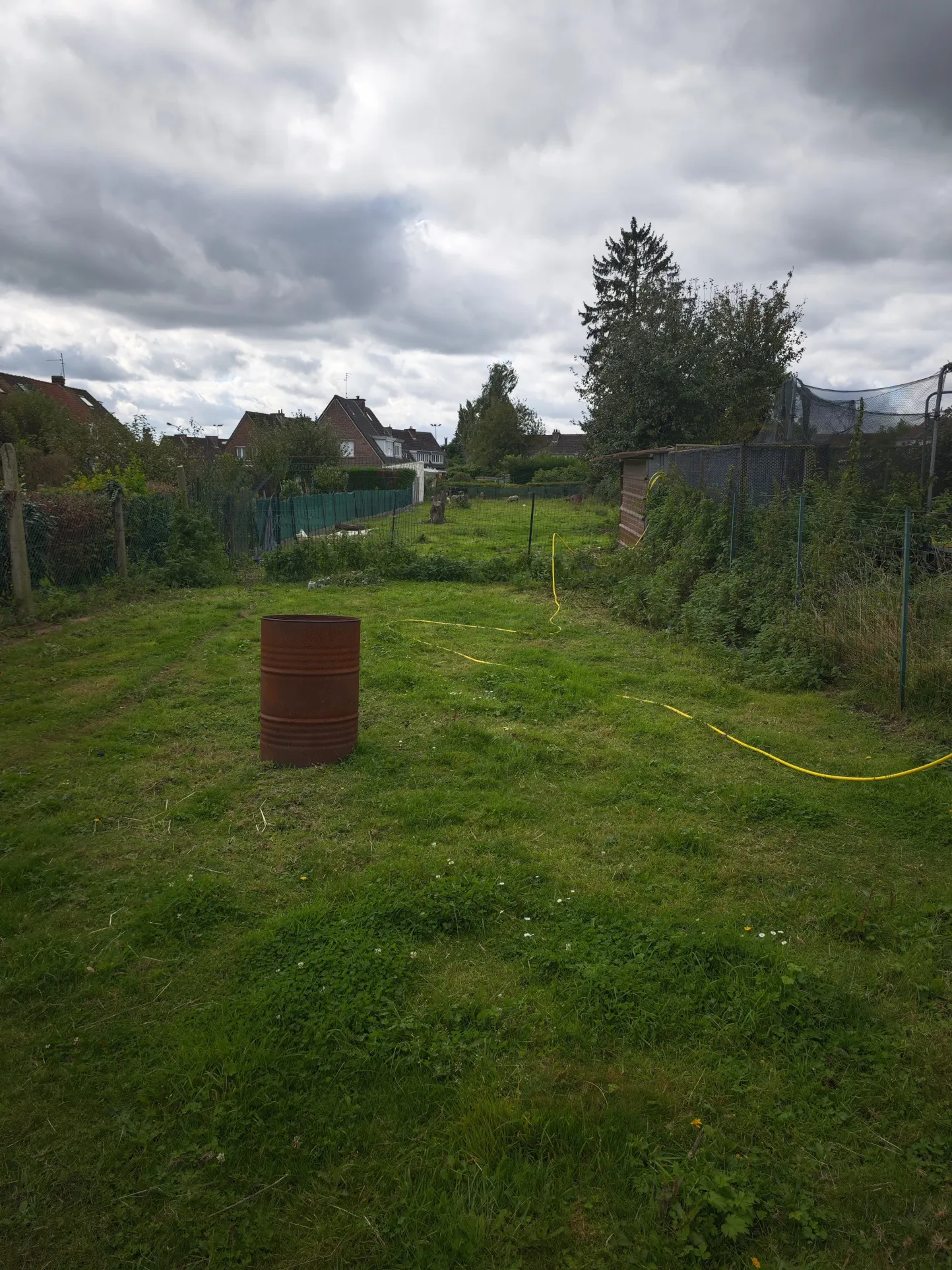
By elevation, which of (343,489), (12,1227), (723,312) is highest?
(723,312)

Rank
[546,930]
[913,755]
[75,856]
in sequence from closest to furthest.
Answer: [546,930] → [75,856] → [913,755]

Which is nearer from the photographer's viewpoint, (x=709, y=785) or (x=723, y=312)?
(x=709, y=785)

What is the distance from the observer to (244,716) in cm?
693

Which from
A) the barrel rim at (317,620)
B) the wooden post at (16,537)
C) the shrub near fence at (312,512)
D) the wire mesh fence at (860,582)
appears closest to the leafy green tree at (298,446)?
the shrub near fence at (312,512)

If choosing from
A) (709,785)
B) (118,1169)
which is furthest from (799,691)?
(118,1169)

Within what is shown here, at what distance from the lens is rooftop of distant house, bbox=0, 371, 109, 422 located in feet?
120

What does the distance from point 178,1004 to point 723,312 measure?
32.2m

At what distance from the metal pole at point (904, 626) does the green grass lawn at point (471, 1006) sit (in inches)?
40.2

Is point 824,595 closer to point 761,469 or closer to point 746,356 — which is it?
point 761,469

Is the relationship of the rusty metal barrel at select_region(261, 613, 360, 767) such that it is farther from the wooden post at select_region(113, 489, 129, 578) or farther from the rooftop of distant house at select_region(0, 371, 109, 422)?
the rooftop of distant house at select_region(0, 371, 109, 422)

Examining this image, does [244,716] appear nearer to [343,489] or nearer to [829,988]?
[829,988]

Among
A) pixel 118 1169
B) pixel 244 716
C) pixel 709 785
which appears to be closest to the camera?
pixel 118 1169

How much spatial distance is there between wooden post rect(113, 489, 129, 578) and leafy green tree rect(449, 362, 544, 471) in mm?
45716

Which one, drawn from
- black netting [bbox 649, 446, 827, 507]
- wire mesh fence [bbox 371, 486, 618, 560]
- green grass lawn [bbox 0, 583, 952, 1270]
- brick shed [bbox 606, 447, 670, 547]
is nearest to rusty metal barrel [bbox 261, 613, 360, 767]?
green grass lawn [bbox 0, 583, 952, 1270]
